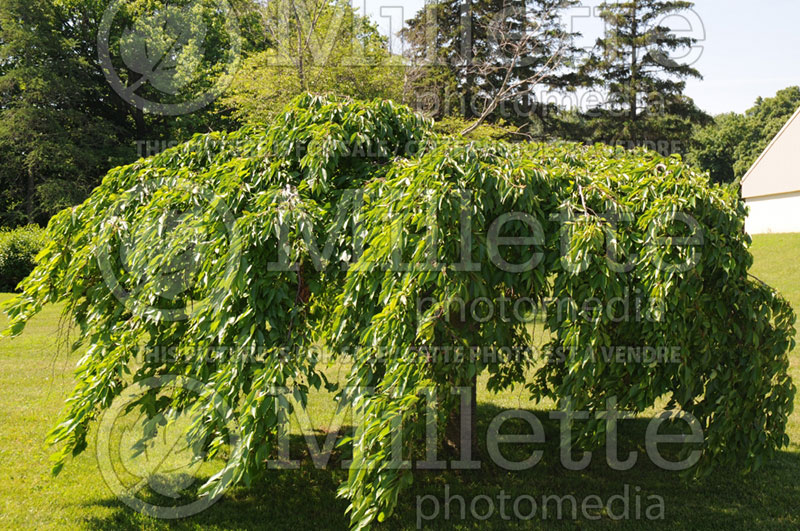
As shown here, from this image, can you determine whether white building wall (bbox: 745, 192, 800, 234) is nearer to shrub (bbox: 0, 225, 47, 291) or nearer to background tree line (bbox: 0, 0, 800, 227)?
background tree line (bbox: 0, 0, 800, 227)

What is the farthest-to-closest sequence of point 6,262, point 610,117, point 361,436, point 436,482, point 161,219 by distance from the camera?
point 610,117 < point 6,262 < point 436,482 < point 161,219 < point 361,436

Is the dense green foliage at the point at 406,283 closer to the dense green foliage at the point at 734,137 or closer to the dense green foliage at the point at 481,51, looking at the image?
the dense green foliage at the point at 481,51

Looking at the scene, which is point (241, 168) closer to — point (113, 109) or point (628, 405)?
point (628, 405)

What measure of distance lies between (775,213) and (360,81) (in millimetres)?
21041

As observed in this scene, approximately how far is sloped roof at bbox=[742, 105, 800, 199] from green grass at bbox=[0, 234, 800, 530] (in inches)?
941

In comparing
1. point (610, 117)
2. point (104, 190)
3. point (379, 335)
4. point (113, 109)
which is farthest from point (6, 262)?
point (610, 117)

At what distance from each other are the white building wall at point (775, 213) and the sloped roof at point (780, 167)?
0.28 meters

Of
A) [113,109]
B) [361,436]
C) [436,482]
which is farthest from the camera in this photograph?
[113,109]

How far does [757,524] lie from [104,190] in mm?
5849

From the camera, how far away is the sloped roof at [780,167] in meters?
26.6

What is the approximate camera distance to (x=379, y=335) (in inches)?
143

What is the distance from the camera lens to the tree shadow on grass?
465 centimetres

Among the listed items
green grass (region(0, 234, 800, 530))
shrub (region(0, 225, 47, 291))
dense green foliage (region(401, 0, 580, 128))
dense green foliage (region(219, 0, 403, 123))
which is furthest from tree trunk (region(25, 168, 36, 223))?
green grass (region(0, 234, 800, 530))

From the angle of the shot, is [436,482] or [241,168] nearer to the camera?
[241,168]
